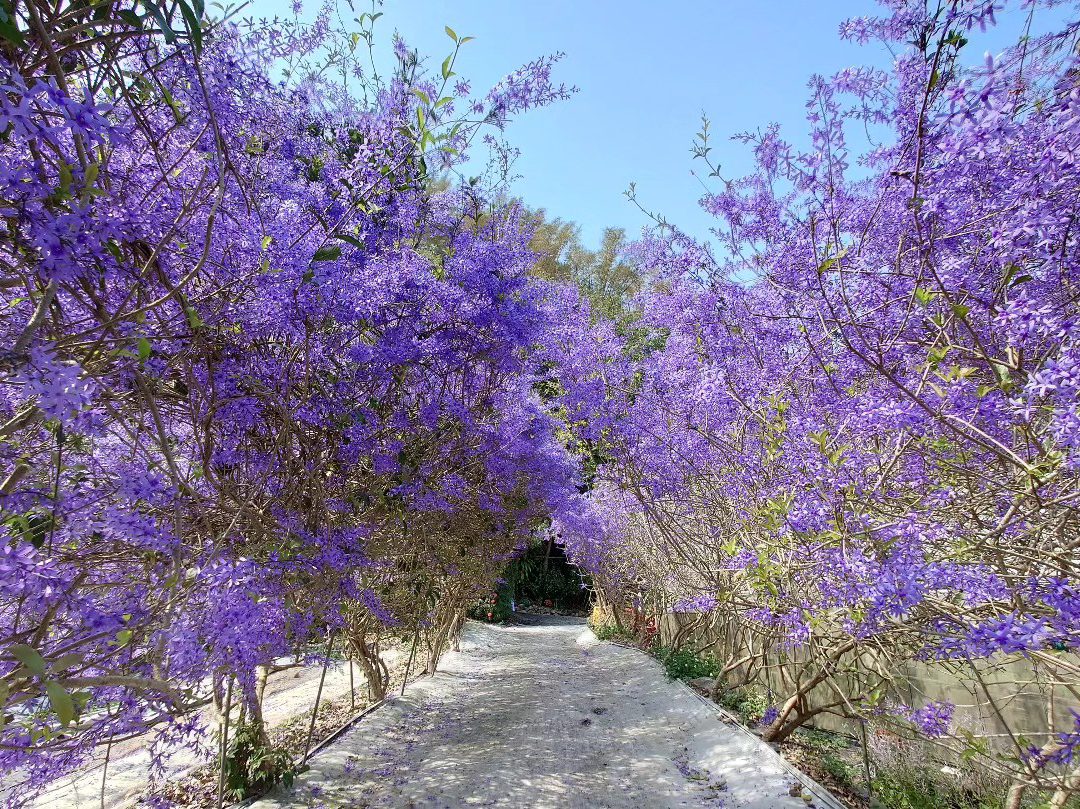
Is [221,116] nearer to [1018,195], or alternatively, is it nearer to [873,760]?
[1018,195]

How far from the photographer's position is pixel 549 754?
5.12 meters

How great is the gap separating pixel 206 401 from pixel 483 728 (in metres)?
4.83

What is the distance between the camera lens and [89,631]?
1820 mm

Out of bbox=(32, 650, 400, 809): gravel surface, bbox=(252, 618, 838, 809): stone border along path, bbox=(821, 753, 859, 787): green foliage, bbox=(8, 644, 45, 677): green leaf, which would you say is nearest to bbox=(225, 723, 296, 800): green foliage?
bbox=(252, 618, 838, 809): stone border along path

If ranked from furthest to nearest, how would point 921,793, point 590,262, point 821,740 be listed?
point 590,262, point 821,740, point 921,793

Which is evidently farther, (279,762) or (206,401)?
(279,762)

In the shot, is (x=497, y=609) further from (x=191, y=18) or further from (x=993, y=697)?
(x=191, y=18)

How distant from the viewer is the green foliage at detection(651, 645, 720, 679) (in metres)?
7.34

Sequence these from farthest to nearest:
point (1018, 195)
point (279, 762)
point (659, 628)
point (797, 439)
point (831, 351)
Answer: point (659, 628)
point (279, 762)
point (831, 351)
point (797, 439)
point (1018, 195)

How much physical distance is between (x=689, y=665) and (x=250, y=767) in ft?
16.8

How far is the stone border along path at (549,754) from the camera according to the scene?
4.06 m

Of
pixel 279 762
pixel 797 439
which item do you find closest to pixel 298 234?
pixel 797 439

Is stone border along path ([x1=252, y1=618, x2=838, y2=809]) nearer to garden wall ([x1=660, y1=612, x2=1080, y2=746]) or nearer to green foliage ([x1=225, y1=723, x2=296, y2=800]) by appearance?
green foliage ([x1=225, y1=723, x2=296, y2=800])

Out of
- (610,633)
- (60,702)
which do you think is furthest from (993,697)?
(610,633)
